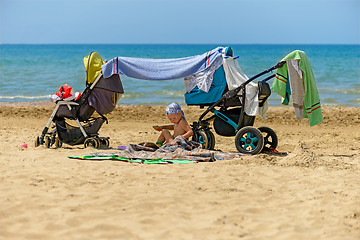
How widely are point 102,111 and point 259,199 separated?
11.7 feet

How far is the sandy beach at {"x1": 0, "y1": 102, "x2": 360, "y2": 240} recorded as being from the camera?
13.0ft

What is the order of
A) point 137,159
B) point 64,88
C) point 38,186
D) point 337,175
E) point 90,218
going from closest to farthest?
point 90,218 → point 38,186 → point 337,175 → point 137,159 → point 64,88

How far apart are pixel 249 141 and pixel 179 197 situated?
2379 mm

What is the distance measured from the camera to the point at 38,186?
16.7ft

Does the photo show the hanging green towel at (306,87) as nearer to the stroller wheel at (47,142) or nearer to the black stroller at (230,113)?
the black stroller at (230,113)

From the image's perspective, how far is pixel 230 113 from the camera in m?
7.20

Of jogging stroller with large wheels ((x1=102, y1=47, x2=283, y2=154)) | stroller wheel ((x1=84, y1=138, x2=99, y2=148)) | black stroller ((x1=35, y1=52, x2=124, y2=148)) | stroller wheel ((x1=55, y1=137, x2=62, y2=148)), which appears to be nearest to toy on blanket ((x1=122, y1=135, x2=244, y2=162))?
jogging stroller with large wheels ((x1=102, y1=47, x2=283, y2=154))

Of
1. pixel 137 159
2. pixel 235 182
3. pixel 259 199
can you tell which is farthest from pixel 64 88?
pixel 259 199

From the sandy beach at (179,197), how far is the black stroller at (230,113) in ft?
1.67

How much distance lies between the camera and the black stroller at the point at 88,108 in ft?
24.6

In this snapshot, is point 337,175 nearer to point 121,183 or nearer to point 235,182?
point 235,182

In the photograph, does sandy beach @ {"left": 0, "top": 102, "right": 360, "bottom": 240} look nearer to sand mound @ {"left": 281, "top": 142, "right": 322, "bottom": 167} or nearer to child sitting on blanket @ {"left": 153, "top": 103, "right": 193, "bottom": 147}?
sand mound @ {"left": 281, "top": 142, "right": 322, "bottom": 167}

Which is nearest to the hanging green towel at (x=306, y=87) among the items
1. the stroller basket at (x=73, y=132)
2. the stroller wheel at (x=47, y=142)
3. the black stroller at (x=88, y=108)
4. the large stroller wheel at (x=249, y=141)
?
the large stroller wheel at (x=249, y=141)

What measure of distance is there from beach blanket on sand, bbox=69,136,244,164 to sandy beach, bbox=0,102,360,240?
0.22 m
